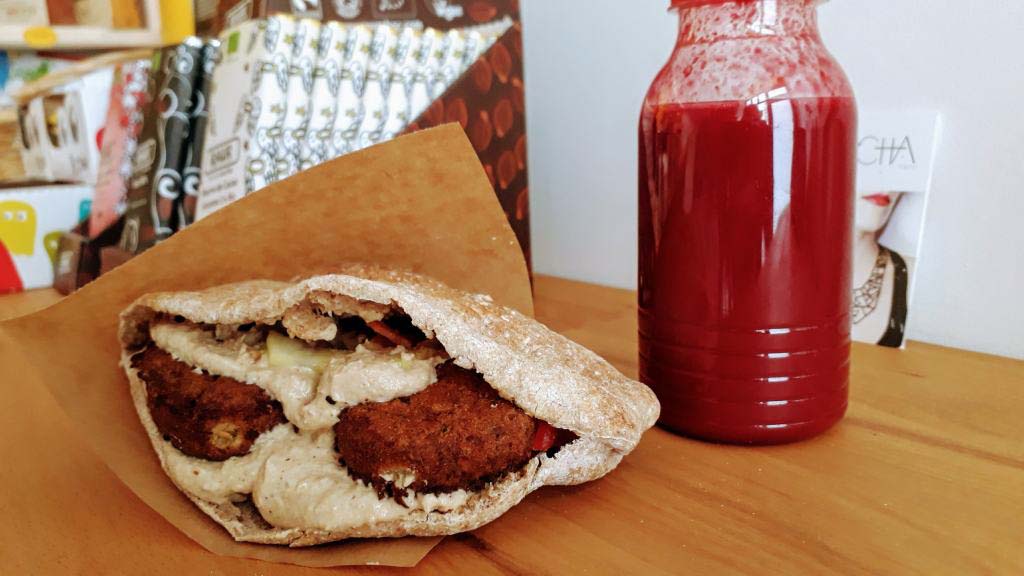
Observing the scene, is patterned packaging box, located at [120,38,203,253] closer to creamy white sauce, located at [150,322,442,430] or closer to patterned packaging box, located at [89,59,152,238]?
patterned packaging box, located at [89,59,152,238]

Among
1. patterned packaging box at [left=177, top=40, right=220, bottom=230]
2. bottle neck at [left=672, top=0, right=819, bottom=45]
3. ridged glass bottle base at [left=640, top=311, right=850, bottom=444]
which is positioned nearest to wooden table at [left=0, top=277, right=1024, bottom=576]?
ridged glass bottle base at [left=640, top=311, right=850, bottom=444]

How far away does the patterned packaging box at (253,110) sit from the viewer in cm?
107

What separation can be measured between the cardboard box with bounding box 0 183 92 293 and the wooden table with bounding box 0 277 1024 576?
1.11 meters

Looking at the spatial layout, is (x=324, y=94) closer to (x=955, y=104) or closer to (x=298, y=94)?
(x=298, y=94)

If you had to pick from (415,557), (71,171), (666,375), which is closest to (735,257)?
(666,375)

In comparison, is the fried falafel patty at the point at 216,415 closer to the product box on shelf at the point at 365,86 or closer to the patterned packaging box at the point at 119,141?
the product box on shelf at the point at 365,86

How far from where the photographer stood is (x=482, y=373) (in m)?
0.55

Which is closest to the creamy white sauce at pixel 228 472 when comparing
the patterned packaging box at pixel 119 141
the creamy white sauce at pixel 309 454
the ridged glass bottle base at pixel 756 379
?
the creamy white sauce at pixel 309 454

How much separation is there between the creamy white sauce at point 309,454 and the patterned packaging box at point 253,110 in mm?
518

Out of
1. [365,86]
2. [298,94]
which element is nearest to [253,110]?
[298,94]

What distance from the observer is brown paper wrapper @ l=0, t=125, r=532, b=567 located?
2.22 feet

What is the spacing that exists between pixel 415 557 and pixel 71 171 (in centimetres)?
176

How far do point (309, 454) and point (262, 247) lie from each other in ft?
0.78

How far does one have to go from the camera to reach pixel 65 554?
560 mm
